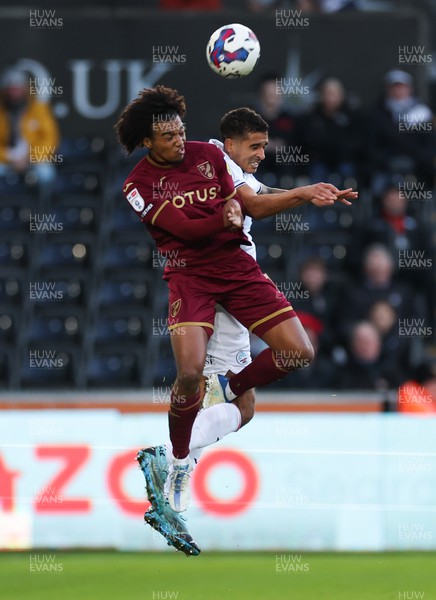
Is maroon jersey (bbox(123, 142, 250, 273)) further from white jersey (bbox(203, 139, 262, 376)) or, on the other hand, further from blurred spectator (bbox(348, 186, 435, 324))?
blurred spectator (bbox(348, 186, 435, 324))

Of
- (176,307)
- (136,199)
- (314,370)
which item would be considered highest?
(136,199)

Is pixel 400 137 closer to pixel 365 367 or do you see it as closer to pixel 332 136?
pixel 332 136

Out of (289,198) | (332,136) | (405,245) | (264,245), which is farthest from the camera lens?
(332,136)

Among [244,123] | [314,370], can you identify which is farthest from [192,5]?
[244,123]

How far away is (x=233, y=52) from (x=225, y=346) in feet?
6.09

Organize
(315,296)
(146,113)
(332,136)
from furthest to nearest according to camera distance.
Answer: (332,136)
(315,296)
(146,113)

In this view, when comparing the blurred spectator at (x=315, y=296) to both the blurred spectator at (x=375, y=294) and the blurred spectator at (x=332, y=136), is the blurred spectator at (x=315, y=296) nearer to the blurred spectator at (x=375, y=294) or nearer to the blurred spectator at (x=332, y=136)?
the blurred spectator at (x=375, y=294)

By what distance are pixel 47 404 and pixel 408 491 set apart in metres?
3.07

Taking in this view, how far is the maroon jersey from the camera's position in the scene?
341 inches

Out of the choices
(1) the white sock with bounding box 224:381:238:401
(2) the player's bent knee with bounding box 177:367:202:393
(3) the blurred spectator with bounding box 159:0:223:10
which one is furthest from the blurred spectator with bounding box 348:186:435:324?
(2) the player's bent knee with bounding box 177:367:202:393

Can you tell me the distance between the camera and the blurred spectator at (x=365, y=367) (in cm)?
1291

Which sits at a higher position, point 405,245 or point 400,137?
point 400,137

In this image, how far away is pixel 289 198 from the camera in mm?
8414

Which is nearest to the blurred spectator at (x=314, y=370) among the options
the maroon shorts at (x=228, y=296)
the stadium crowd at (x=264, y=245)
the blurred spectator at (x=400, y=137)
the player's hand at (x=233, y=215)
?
the stadium crowd at (x=264, y=245)
